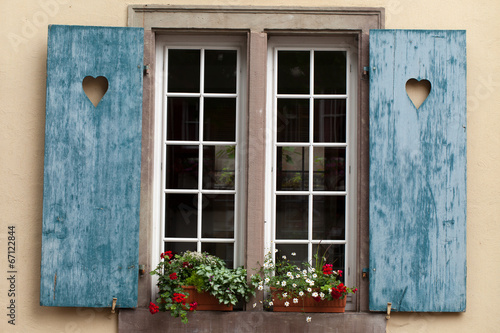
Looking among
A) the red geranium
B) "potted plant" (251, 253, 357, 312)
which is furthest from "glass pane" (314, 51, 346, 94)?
the red geranium

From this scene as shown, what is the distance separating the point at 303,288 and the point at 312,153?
3.26 ft

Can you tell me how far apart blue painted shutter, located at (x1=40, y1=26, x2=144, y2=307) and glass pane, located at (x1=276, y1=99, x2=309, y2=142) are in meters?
1.04

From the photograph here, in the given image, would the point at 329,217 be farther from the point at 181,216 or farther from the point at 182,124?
the point at 182,124

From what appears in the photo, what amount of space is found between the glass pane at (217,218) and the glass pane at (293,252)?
374mm

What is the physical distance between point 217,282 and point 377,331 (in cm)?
118

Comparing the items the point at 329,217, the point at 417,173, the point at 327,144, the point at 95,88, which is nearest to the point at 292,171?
the point at 327,144

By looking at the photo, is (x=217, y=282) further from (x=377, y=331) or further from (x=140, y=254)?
(x=377, y=331)

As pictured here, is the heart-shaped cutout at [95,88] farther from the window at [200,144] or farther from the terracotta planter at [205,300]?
the terracotta planter at [205,300]

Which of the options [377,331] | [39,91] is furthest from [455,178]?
[39,91]

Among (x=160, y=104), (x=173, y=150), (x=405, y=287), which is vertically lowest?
(x=405, y=287)

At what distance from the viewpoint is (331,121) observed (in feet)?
13.7

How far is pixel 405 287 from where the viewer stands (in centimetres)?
388

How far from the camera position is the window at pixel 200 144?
13.7 ft

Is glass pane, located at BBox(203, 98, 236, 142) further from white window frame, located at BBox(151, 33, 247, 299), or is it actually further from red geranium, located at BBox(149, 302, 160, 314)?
red geranium, located at BBox(149, 302, 160, 314)
